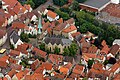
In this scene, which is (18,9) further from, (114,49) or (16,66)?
(114,49)

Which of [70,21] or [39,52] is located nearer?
[39,52]

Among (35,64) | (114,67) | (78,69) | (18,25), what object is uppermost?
(18,25)

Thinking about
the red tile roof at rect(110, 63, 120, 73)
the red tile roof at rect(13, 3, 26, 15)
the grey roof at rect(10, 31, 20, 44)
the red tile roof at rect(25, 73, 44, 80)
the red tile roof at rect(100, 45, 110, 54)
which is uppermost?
the red tile roof at rect(13, 3, 26, 15)

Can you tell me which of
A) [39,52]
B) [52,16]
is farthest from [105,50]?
[52,16]

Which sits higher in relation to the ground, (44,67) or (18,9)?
(18,9)

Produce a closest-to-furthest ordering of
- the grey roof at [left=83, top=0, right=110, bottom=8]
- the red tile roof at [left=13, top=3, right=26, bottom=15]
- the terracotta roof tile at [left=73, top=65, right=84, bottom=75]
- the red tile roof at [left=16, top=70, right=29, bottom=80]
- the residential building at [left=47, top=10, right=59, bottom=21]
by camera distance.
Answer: the red tile roof at [left=16, top=70, right=29, bottom=80], the terracotta roof tile at [left=73, top=65, right=84, bottom=75], the residential building at [left=47, top=10, right=59, bottom=21], the red tile roof at [left=13, top=3, right=26, bottom=15], the grey roof at [left=83, top=0, right=110, bottom=8]

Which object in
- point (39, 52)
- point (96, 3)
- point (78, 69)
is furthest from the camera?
point (96, 3)

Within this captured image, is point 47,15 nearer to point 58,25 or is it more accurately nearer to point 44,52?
point 58,25

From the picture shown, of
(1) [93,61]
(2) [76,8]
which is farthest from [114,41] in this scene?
(2) [76,8]

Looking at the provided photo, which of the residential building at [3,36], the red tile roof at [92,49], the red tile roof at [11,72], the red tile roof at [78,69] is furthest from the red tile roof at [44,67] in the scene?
the residential building at [3,36]

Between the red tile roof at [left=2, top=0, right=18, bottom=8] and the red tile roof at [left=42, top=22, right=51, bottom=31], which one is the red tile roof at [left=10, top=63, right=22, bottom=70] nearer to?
the red tile roof at [left=42, top=22, right=51, bottom=31]

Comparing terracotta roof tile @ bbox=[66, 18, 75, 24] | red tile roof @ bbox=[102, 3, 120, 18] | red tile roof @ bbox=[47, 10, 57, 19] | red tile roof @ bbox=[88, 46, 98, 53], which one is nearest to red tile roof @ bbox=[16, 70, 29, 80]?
red tile roof @ bbox=[88, 46, 98, 53]
